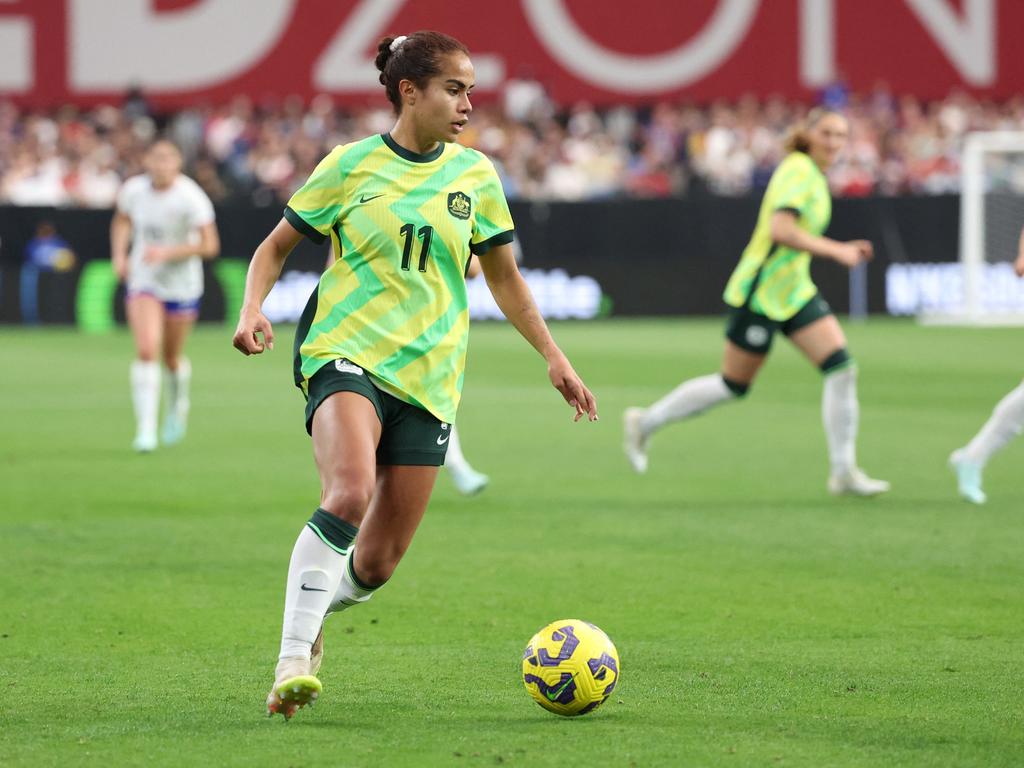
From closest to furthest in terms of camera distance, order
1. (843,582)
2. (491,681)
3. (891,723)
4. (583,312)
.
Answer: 1. (891,723)
2. (491,681)
3. (843,582)
4. (583,312)

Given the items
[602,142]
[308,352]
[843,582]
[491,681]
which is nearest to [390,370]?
[308,352]

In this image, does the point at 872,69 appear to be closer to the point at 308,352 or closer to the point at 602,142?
A: the point at 602,142

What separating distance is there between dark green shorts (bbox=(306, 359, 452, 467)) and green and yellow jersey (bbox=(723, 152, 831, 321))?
5350mm

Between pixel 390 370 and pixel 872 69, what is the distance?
2916 centimetres

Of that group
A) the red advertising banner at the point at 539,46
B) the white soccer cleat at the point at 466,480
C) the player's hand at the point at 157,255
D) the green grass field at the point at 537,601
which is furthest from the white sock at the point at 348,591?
the red advertising banner at the point at 539,46

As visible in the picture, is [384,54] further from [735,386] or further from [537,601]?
[735,386]

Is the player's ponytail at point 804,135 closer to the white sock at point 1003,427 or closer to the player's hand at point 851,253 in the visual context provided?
the player's hand at point 851,253

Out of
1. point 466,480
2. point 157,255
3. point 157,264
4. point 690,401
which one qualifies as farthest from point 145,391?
point 690,401

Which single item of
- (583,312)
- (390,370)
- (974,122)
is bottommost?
(583,312)

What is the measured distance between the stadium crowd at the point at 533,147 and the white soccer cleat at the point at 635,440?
14835 millimetres

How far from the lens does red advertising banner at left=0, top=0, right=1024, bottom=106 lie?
32.1 m

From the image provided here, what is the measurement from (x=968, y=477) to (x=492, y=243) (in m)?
5.49

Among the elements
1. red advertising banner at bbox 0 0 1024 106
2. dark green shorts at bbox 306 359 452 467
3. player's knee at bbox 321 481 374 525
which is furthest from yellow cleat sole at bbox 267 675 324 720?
red advertising banner at bbox 0 0 1024 106

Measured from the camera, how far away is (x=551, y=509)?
35.1ft
